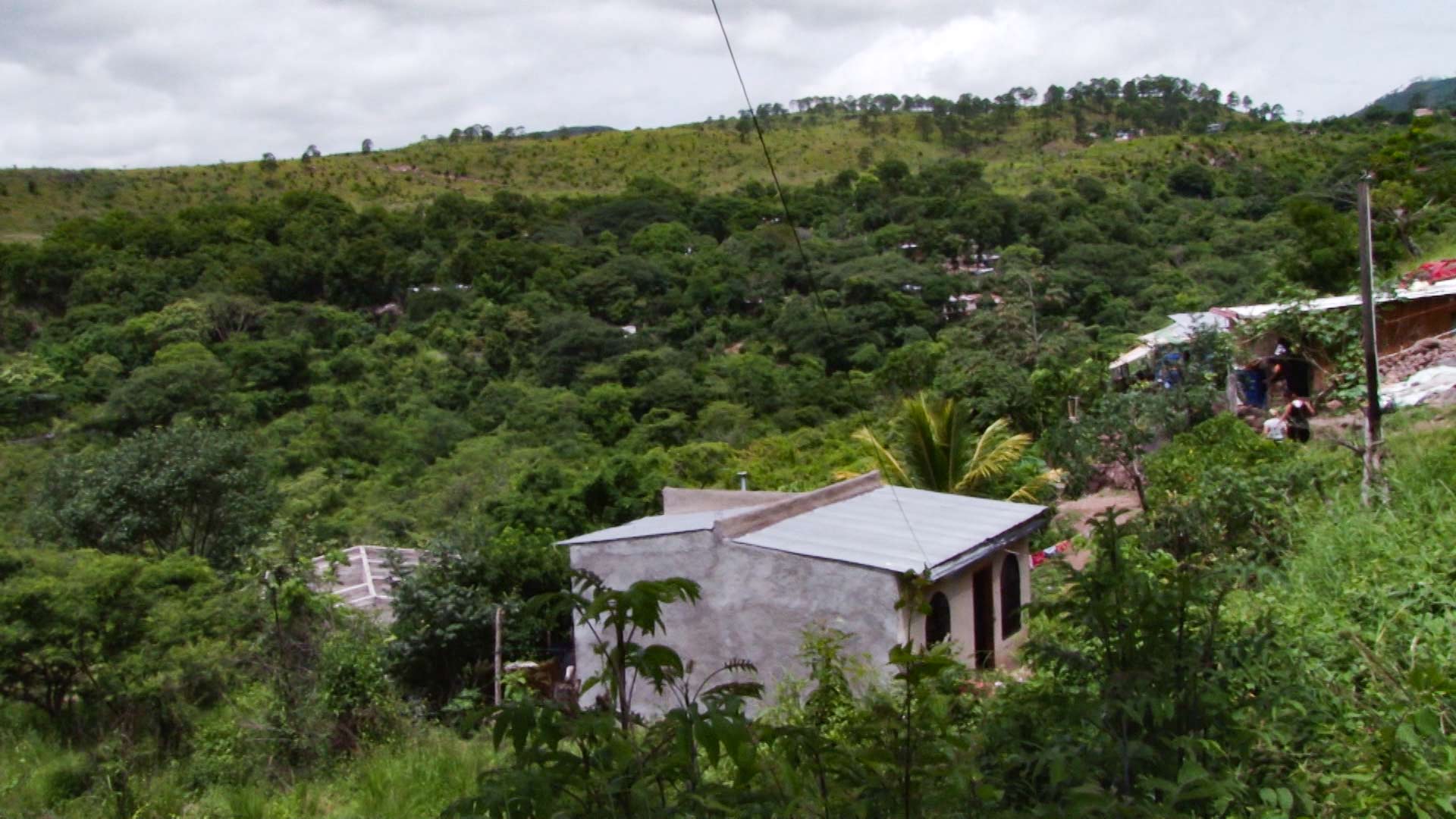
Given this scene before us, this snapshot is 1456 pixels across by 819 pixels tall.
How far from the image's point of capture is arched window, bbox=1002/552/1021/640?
33.9ft

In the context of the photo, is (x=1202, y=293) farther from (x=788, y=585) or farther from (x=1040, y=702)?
(x=1040, y=702)

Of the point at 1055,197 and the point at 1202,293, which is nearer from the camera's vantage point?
the point at 1202,293

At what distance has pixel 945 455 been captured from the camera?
14.7 m

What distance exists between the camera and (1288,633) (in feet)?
12.7

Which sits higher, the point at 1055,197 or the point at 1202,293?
the point at 1055,197

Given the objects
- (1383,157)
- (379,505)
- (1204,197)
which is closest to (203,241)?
(379,505)

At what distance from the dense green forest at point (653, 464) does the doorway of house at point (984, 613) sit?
1.45 metres

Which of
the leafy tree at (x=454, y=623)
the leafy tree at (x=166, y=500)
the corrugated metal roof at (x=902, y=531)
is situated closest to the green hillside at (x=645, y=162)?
the leafy tree at (x=166, y=500)

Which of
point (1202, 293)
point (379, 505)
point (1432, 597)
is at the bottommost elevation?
point (379, 505)

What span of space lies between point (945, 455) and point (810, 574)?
6.70 m

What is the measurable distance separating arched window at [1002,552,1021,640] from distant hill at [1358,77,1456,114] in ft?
95.6

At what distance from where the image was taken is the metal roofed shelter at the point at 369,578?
13.0 metres

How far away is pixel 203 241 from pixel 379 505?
2557 centimetres

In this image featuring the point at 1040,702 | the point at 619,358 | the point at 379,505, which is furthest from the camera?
the point at 619,358
